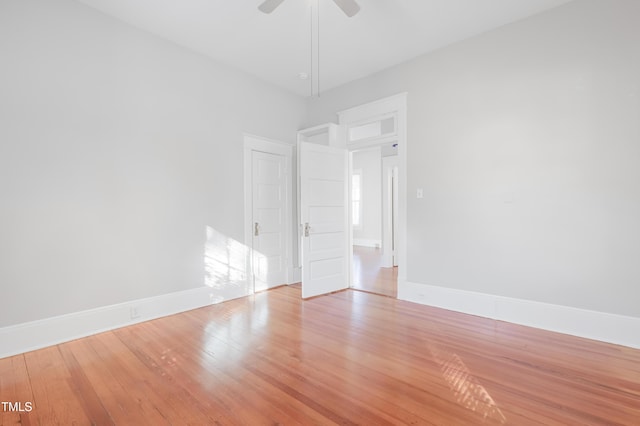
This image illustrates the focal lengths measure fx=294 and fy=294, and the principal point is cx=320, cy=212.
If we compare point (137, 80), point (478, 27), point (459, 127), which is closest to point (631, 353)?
point (459, 127)

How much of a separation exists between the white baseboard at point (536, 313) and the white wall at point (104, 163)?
9.20 ft

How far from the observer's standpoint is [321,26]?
3303 mm

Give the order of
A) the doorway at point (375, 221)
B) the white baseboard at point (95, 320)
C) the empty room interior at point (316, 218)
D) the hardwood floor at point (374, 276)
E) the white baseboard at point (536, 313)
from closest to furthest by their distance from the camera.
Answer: the empty room interior at point (316, 218) → the white baseboard at point (95, 320) → the white baseboard at point (536, 313) → the hardwood floor at point (374, 276) → the doorway at point (375, 221)

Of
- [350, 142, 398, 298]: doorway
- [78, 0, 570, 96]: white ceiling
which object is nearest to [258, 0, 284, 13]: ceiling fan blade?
[78, 0, 570, 96]: white ceiling

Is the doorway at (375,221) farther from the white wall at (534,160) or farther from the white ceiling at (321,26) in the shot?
the white ceiling at (321,26)

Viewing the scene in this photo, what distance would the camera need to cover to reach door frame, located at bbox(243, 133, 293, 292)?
445 centimetres

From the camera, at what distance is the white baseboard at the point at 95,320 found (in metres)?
2.59

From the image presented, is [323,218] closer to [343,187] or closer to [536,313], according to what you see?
[343,187]

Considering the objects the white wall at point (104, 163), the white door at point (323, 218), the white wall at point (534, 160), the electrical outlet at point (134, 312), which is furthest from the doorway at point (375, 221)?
the electrical outlet at point (134, 312)

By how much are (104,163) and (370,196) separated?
785 centimetres

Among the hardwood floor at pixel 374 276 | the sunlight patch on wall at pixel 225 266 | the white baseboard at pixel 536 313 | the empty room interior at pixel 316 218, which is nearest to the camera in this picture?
the empty room interior at pixel 316 218

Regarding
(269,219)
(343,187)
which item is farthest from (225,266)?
(343,187)

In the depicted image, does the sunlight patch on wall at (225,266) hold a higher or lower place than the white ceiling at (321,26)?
lower

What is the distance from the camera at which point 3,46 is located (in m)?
2.55
